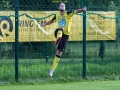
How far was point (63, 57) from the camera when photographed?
14328mm

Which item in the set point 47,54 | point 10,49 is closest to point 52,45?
point 47,54

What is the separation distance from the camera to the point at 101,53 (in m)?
Result: 14.6

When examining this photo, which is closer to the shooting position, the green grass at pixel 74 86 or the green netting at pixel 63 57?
the green grass at pixel 74 86

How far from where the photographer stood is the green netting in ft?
44.6

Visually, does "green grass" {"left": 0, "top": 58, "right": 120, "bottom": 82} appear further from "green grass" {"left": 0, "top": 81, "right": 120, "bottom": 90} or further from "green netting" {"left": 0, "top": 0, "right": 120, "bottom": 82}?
"green grass" {"left": 0, "top": 81, "right": 120, "bottom": 90}

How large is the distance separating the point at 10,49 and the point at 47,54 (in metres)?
1.04

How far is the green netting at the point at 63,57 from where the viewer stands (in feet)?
44.6

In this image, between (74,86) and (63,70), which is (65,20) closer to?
(74,86)

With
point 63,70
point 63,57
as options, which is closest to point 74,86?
point 63,70

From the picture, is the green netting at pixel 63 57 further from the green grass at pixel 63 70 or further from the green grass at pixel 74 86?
the green grass at pixel 74 86

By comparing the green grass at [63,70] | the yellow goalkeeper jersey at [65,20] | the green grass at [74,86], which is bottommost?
the green grass at [74,86]

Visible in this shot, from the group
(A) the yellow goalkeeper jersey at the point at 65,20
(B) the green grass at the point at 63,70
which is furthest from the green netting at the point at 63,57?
(A) the yellow goalkeeper jersey at the point at 65,20

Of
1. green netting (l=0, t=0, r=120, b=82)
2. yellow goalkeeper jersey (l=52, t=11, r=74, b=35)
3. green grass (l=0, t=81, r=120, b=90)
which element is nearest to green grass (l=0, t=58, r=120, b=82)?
green netting (l=0, t=0, r=120, b=82)

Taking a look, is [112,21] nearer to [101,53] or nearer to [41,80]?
[101,53]
